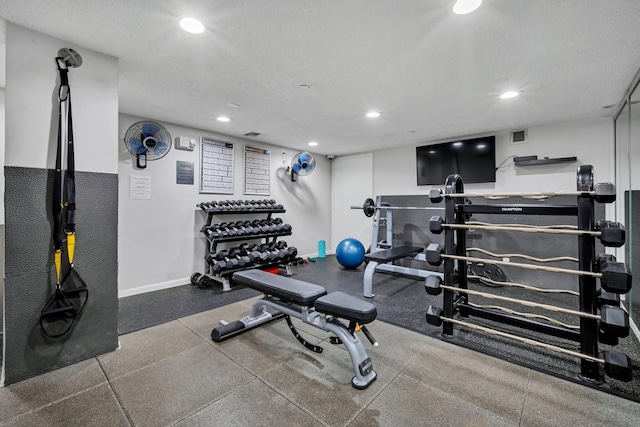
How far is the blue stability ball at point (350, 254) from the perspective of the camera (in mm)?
4938

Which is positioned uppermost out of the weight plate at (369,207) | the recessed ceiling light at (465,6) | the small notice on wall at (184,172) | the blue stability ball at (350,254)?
the recessed ceiling light at (465,6)

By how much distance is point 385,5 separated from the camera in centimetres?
161

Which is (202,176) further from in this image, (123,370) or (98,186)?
(123,370)

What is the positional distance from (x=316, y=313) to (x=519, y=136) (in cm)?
402

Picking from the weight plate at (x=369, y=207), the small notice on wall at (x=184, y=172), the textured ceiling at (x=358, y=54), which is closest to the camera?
the textured ceiling at (x=358, y=54)

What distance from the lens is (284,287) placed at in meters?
2.29

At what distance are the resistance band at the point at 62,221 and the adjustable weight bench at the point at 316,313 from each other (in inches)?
41.8

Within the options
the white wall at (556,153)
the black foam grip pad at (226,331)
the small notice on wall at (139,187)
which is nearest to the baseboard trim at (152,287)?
the small notice on wall at (139,187)

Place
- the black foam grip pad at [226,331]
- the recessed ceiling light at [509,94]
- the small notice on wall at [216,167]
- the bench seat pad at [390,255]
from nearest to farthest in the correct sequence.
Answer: the black foam grip pad at [226,331] → the recessed ceiling light at [509,94] → the bench seat pad at [390,255] → the small notice on wall at [216,167]

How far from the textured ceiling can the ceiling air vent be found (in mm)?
431

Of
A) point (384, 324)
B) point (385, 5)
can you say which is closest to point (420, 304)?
point (384, 324)

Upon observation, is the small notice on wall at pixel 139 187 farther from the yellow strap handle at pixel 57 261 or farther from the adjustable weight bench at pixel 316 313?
the adjustable weight bench at pixel 316 313

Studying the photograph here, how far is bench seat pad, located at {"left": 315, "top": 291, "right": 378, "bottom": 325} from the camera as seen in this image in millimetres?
1803

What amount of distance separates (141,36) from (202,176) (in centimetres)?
245
